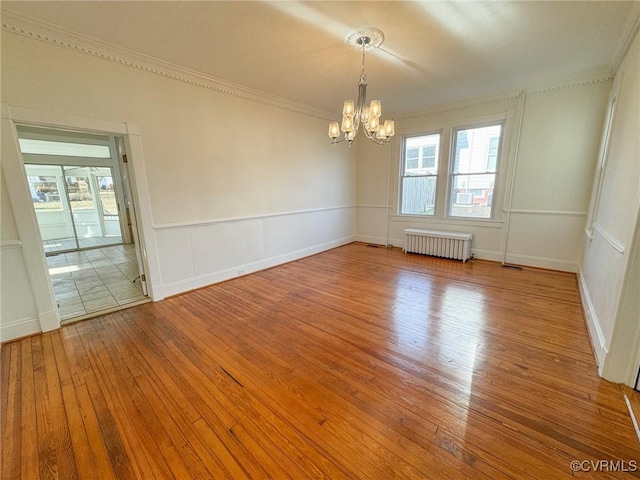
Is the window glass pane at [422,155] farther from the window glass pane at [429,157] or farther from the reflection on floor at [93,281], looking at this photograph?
the reflection on floor at [93,281]

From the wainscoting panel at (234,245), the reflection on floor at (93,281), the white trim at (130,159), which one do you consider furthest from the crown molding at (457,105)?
the reflection on floor at (93,281)

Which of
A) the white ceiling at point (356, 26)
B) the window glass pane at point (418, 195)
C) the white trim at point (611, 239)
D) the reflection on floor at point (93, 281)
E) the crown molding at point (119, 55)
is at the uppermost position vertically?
the white ceiling at point (356, 26)

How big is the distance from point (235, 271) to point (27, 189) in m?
2.50

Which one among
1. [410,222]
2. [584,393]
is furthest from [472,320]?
[410,222]

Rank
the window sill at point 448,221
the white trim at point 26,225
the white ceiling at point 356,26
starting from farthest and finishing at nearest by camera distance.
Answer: the window sill at point 448,221
the white trim at point 26,225
the white ceiling at point 356,26

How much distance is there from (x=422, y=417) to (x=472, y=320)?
1.55 meters

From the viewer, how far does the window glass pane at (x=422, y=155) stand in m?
5.32

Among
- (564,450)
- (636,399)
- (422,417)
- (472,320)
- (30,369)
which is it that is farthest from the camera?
(472,320)

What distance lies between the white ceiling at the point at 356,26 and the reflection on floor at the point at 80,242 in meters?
6.14

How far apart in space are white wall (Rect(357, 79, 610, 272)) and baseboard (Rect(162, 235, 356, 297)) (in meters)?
2.92

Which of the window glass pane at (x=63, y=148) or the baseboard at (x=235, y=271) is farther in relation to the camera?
the window glass pane at (x=63, y=148)

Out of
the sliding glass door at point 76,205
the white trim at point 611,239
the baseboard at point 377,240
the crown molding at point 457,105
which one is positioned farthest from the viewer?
the sliding glass door at point 76,205

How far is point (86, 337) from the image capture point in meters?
2.60

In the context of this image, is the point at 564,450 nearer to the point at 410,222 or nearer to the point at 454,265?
the point at 454,265
